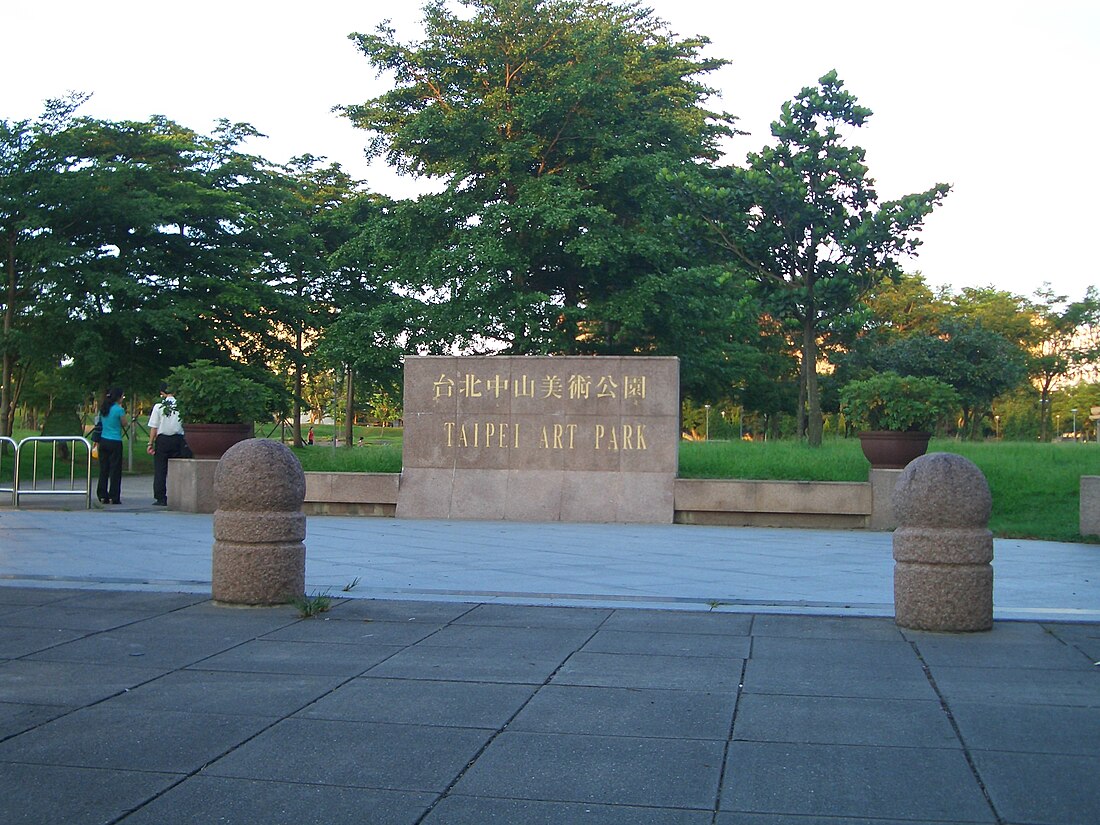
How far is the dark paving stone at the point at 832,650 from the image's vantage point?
674 centimetres

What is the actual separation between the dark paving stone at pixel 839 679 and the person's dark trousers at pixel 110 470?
43.3 ft

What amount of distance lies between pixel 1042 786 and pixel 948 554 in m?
3.19

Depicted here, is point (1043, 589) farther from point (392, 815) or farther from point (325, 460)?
point (325, 460)

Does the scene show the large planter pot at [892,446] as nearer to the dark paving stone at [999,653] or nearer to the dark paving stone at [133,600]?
the dark paving stone at [999,653]

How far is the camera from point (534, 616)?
826cm

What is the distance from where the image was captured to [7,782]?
444 cm

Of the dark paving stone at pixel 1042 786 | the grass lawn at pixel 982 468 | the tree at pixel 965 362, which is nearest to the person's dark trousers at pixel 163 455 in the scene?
the grass lawn at pixel 982 468

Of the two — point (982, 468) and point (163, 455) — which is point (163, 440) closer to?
point (163, 455)

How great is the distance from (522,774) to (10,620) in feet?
16.0

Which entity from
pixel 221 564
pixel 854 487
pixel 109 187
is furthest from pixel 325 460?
pixel 109 187

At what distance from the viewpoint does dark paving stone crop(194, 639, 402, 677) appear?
646 centimetres

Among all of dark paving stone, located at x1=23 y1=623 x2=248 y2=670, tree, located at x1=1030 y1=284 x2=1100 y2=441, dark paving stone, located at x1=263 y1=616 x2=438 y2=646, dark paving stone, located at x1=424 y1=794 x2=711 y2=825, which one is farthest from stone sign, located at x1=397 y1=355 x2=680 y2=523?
tree, located at x1=1030 y1=284 x2=1100 y2=441

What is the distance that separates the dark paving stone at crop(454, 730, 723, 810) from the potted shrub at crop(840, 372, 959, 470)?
10.4 m

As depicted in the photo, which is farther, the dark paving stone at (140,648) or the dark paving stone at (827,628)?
the dark paving stone at (827,628)
